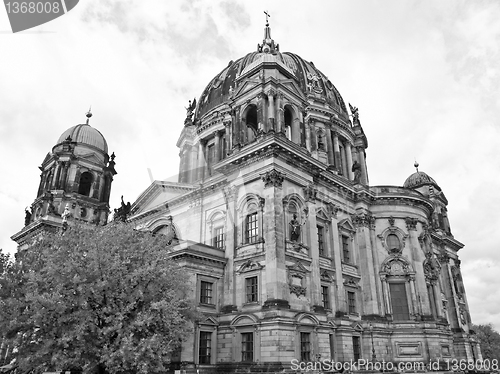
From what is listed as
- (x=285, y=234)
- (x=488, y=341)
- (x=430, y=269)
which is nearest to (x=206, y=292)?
(x=285, y=234)

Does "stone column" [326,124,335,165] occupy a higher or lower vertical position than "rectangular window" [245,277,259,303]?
higher

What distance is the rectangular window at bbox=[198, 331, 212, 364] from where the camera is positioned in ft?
80.9

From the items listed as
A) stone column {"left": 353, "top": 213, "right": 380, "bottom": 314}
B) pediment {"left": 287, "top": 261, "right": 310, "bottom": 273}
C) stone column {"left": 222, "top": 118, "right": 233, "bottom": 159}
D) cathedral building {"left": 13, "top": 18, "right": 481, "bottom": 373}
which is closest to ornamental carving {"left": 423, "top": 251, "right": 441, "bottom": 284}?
cathedral building {"left": 13, "top": 18, "right": 481, "bottom": 373}

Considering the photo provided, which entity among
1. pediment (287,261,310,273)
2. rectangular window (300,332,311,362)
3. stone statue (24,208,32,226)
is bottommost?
rectangular window (300,332,311,362)

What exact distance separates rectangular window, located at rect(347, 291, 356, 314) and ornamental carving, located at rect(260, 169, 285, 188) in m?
11.3

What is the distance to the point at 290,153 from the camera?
27.7m

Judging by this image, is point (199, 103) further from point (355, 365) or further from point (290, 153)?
point (355, 365)

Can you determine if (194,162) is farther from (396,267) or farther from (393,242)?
(396,267)

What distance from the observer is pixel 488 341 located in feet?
260

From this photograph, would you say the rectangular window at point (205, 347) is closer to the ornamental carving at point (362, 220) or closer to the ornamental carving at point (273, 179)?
the ornamental carving at point (273, 179)

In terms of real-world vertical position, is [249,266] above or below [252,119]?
below

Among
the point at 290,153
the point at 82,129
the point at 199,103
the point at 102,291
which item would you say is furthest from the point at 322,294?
the point at 82,129

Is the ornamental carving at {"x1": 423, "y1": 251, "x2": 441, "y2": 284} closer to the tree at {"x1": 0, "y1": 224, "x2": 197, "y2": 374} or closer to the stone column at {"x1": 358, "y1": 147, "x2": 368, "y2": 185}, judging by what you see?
the stone column at {"x1": 358, "y1": 147, "x2": 368, "y2": 185}

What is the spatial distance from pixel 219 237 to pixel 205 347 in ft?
26.8
